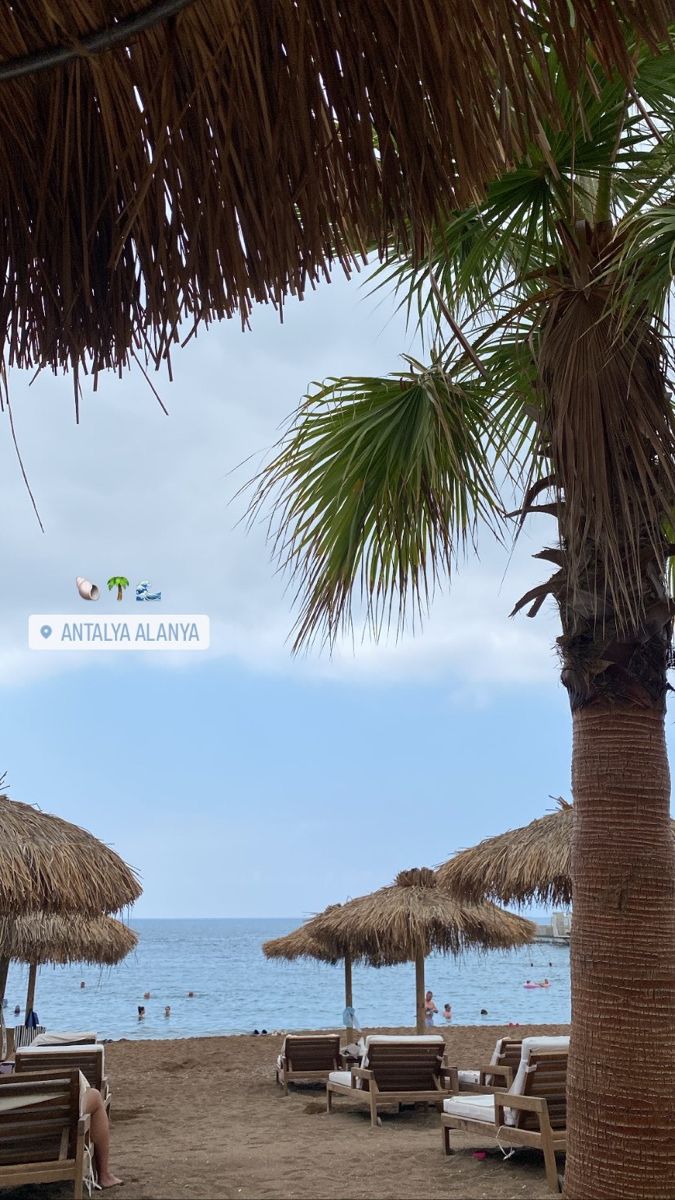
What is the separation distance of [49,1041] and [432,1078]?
4557 millimetres

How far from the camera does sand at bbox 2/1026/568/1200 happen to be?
616cm

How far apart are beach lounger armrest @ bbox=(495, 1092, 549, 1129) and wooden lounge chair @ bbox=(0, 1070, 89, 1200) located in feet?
8.53

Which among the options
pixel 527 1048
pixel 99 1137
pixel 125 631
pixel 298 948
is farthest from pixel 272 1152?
pixel 125 631

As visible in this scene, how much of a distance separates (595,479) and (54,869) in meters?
6.84

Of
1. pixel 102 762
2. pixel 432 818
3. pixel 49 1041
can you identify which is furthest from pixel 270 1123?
pixel 102 762

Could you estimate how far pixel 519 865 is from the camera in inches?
433

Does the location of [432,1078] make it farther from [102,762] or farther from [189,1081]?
[102,762]

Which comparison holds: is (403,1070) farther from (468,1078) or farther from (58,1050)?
(58,1050)

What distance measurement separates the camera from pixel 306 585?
4.81m

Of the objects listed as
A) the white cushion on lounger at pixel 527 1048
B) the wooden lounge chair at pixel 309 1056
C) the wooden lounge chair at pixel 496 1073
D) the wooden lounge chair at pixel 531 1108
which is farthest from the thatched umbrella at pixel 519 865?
the wooden lounge chair at pixel 531 1108

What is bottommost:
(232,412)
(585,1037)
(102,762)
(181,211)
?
(585,1037)

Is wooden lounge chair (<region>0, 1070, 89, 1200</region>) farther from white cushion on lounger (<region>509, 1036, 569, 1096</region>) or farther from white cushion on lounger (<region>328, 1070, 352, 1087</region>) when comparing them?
white cushion on lounger (<region>328, 1070, 352, 1087</region>)

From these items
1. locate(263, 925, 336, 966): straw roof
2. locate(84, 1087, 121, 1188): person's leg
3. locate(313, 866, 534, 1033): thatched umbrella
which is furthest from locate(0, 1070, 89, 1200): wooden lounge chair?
locate(263, 925, 336, 966): straw roof

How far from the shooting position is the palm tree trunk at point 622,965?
11.8ft
